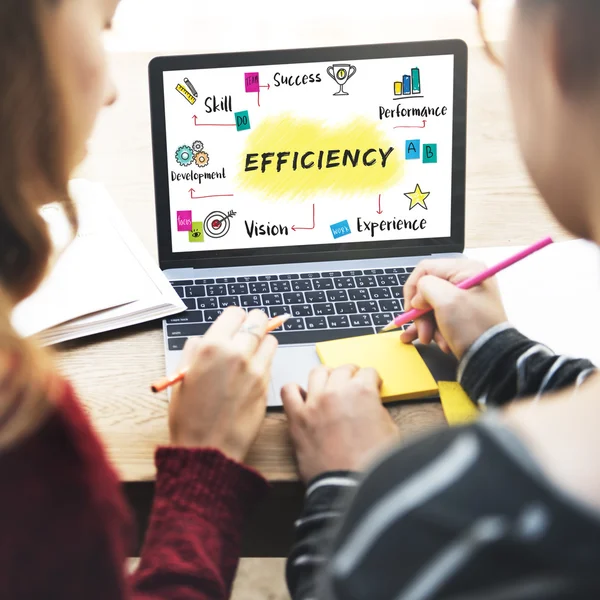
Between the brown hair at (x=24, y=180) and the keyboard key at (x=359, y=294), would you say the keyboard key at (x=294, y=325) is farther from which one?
the brown hair at (x=24, y=180)

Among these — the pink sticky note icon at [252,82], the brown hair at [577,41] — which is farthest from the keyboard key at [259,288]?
the brown hair at [577,41]

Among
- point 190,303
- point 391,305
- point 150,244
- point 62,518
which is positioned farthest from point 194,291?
point 62,518

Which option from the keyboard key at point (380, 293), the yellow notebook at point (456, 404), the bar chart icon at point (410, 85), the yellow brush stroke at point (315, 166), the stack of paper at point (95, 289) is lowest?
the yellow notebook at point (456, 404)

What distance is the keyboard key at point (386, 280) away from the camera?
89 centimetres

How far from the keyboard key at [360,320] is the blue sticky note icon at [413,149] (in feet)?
0.73

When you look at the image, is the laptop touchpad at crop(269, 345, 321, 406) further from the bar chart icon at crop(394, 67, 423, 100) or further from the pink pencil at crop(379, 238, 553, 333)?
the bar chart icon at crop(394, 67, 423, 100)

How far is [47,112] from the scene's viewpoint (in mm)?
488

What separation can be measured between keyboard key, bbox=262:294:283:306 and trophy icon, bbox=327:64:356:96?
0.26 metres

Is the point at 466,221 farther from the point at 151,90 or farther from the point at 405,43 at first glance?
the point at 151,90

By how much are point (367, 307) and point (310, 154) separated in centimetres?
21

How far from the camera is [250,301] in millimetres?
867

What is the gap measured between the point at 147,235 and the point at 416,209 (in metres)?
0.34

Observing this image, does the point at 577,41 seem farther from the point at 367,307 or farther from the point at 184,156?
the point at 184,156

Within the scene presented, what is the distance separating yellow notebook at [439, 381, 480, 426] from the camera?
0.71m
